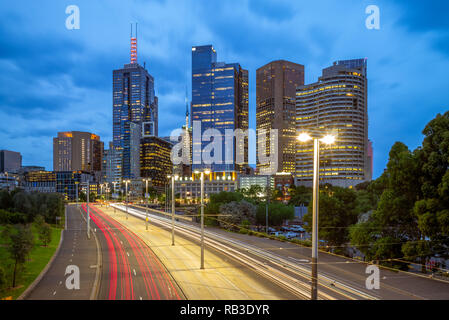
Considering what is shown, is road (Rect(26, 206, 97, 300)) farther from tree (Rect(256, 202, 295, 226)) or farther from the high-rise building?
the high-rise building

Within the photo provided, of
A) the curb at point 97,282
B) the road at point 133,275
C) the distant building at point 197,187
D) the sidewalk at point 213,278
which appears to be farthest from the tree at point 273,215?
the distant building at point 197,187

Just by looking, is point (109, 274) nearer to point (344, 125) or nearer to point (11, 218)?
point (11, 218)

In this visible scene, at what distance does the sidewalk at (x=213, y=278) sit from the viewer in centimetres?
2017

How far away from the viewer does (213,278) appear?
79.3 ft

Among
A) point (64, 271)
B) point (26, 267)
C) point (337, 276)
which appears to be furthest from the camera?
point (26, 267)

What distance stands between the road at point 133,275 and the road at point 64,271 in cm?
112

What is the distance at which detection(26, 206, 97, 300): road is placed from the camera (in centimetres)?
2094

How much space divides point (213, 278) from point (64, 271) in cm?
1422

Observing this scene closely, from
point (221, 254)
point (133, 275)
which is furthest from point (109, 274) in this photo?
point (221, 254)

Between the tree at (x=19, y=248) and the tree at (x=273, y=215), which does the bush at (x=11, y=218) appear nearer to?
the tree at (x=19, y=248)

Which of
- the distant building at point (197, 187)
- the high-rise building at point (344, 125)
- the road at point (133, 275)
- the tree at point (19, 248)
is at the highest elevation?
the high-rise building at point (344, 125)

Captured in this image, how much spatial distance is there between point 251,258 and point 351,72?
192508mm

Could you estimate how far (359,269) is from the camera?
29469mm

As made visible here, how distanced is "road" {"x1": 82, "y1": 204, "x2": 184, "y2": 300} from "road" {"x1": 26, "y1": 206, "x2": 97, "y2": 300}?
112 centimetres
